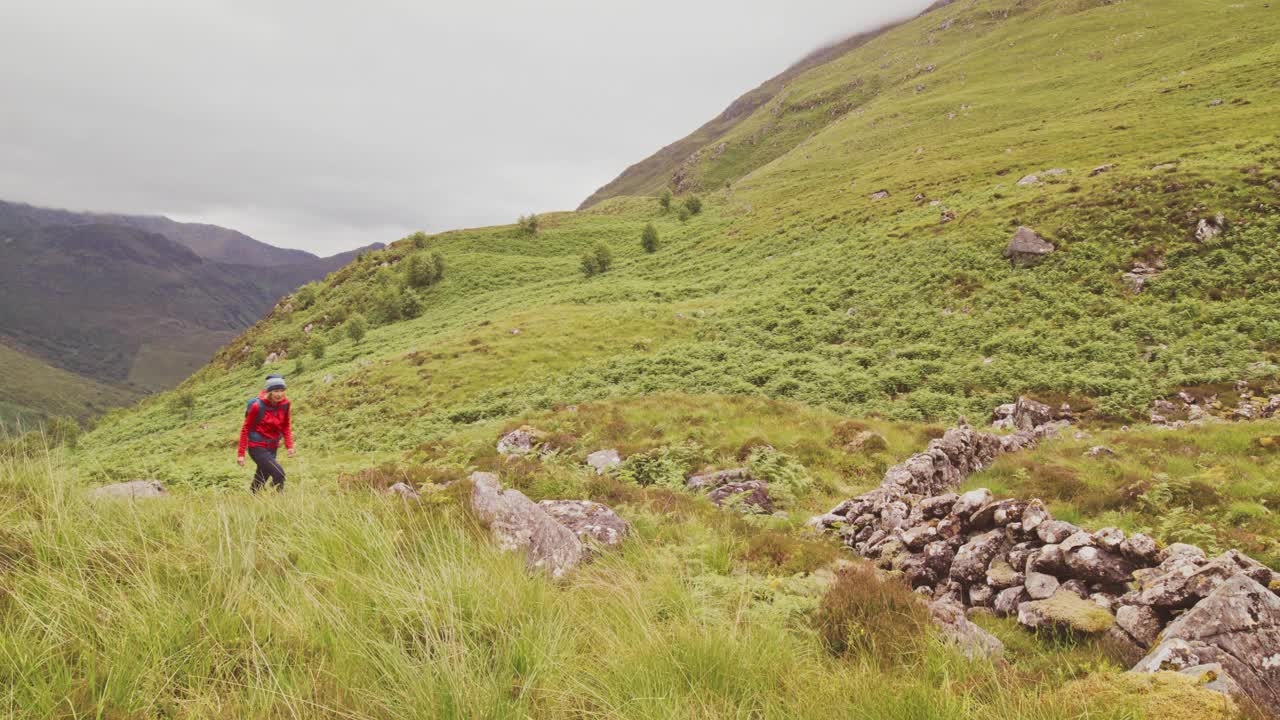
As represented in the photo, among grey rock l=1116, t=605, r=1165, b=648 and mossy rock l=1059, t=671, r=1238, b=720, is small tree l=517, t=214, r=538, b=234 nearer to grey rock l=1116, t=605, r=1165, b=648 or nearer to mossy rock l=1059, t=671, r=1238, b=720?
grey rock l=1116, t=605, r=1165, b=648

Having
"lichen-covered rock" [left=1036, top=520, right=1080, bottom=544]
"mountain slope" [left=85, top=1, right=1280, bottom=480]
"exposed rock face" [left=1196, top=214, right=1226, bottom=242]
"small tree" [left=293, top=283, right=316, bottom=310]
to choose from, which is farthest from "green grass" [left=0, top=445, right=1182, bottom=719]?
"small tree" [left=293, top=283, right=316, bottom=310]

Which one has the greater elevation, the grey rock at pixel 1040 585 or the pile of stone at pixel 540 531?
the pile of stone at pixel 540 531

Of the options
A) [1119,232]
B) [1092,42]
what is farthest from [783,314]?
[1092,42]

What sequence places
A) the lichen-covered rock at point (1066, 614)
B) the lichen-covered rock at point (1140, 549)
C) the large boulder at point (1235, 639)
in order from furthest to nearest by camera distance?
the lichen-covered rock at point (1140, 549)
the lichen-covered rock at point (1066, 614)
the large boulder at point (1235, 639)

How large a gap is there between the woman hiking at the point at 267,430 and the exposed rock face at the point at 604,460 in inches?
276

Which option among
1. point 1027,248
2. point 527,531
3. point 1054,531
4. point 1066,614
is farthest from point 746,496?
point 1027,248

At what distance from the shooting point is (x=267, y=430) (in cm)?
1014

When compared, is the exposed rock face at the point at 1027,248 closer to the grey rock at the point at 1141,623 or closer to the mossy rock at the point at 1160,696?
the grey rock at the point at 1141,623

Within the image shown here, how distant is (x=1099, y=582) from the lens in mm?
5184

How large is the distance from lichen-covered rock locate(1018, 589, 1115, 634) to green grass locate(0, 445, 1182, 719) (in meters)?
0.42

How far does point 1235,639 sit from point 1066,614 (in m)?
1.21

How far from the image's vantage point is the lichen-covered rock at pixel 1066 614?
15.1ft

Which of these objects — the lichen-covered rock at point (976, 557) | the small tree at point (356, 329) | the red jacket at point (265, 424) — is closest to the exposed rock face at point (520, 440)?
the red jacket at point (265, 424)

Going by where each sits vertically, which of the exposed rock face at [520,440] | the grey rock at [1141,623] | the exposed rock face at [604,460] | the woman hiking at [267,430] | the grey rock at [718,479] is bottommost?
the grey rock at [718,479]
